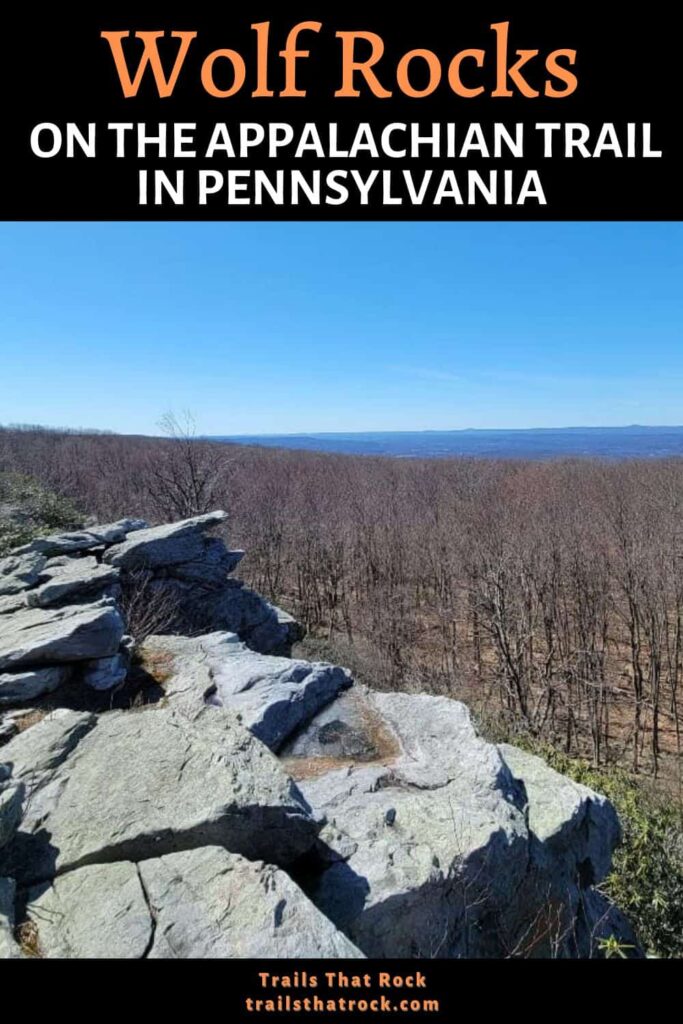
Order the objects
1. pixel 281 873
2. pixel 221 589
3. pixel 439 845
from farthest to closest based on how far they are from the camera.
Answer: pixel 221 589 < pixel 439 845 < pixel 281 873

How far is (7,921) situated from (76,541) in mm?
10950

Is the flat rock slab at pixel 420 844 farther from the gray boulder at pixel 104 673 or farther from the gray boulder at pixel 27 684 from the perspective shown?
the gray boulder at pixel 27 684

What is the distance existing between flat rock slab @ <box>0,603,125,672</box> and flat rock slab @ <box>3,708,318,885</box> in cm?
253

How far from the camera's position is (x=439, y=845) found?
17.9ft

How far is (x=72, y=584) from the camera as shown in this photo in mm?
10344

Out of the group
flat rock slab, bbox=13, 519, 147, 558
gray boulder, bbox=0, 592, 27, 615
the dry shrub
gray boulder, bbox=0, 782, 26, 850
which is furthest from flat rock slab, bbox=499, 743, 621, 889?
flat rock slab, bbox=13, 519, 147, 558

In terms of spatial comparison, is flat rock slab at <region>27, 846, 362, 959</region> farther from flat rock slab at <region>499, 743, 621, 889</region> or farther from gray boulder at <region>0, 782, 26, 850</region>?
flat rock slab at <region>499, 743, 621, 889</region>

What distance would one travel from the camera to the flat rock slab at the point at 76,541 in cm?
1279

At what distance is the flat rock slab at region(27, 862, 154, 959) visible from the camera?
346 centimetres

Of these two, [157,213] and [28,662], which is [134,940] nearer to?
[28,662]

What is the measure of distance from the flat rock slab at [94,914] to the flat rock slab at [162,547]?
1004 centimetres

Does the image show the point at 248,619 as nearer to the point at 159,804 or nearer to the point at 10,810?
the point at 159,804
